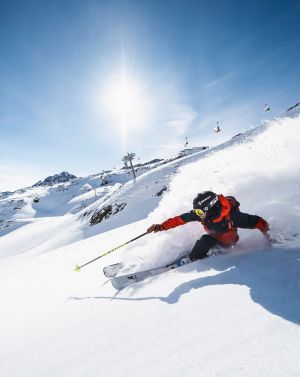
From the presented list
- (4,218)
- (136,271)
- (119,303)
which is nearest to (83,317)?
(119,303)

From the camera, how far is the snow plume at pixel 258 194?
18.5 feet

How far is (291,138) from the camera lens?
834cm

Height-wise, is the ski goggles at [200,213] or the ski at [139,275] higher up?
the ski goggles at [200,213]

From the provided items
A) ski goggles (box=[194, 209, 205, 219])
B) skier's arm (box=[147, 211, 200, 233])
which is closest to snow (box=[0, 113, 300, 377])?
skier's arm (box=[147, 211, 200, 233])

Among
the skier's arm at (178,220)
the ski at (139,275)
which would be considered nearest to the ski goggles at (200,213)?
the skier's arm at (178,220)

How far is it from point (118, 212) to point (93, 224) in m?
3.40

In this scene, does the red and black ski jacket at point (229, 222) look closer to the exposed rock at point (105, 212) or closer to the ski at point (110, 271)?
the ski at point (110, 271)

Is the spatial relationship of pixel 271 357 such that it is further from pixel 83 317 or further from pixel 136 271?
pixel 136 271

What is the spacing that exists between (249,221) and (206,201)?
863mm

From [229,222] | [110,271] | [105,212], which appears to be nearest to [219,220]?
[229,222]

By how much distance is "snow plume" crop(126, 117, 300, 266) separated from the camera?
222 inches

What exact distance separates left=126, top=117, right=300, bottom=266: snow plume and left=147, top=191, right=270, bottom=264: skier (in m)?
0.41

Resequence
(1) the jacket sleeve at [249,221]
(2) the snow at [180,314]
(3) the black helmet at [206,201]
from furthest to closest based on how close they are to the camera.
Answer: (3) the black helmet at [206,201] < (1) the jacket sleeve at [249,221] < (2) the snow at [180,314]

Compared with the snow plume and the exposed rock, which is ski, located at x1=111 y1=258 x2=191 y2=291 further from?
the exposed rock
